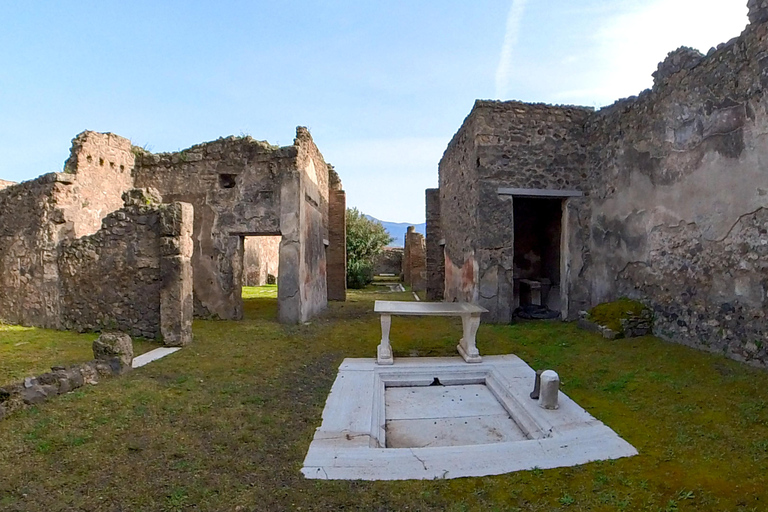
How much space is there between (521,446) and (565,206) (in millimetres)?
7212

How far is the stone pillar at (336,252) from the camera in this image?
14656 mm

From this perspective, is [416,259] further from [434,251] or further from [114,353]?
[114,353]

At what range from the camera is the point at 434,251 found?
1447cm

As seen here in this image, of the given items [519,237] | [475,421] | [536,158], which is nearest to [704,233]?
[536,158]

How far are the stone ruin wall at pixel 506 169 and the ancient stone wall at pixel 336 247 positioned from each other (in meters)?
5.94

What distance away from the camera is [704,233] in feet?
20.5

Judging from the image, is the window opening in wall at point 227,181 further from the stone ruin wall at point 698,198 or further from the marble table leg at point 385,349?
the stone ruin wall at point 698,198

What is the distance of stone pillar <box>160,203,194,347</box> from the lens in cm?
721

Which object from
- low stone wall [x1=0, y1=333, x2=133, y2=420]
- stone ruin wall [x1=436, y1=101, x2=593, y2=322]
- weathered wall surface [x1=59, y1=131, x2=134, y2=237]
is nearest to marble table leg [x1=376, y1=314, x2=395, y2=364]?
low stone wall [x1=0, y1=333, x2=133, y2=420]

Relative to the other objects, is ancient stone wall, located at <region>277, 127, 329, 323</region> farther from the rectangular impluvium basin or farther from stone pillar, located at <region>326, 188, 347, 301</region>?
the rectangular impluvium basin

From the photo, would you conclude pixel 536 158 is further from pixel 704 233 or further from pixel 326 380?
pixel 326 380

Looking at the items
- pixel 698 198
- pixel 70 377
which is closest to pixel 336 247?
pixel 70 377

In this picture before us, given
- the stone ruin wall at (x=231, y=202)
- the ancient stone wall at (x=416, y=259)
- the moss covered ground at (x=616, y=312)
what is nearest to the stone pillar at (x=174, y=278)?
the stone ruin wall at (x=231, y=202)

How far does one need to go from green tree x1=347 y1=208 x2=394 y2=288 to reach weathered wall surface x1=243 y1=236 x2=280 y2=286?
10.8ft
